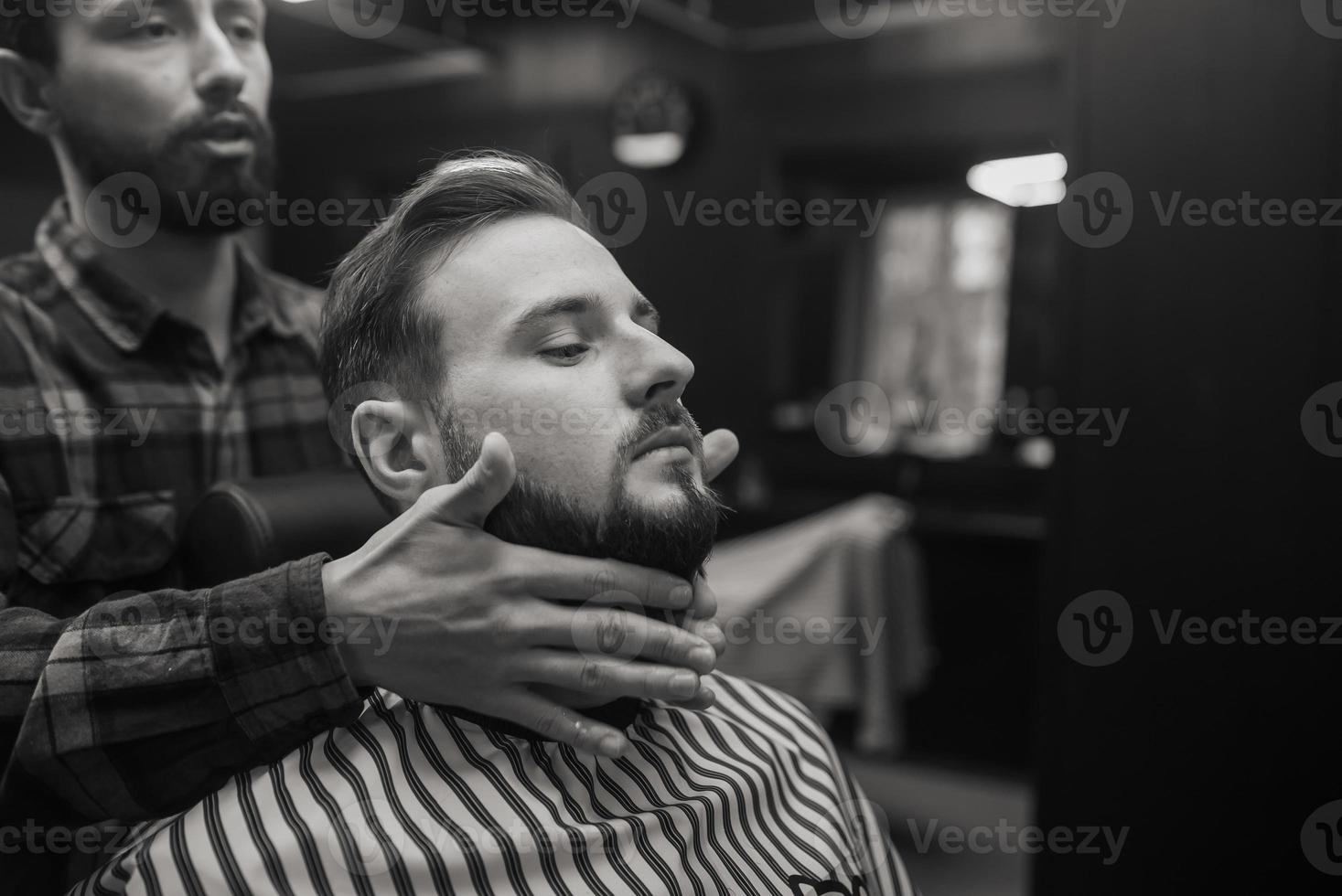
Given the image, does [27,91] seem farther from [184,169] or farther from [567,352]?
[567,352]

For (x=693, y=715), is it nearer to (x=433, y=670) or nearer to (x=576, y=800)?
(x=576, y=800)

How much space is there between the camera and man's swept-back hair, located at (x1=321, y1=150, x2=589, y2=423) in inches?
46.8

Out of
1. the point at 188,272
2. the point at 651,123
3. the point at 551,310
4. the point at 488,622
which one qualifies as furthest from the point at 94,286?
the point at 651,123

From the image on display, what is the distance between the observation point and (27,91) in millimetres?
1288

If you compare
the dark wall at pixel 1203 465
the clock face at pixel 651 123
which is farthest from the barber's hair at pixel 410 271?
the clock face at pixel 651 123

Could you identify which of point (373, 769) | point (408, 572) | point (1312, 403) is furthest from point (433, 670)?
point (1312, 403)

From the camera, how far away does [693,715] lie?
1.40 m

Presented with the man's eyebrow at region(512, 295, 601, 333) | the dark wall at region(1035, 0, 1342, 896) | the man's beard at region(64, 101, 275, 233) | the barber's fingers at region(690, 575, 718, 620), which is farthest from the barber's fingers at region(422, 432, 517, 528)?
the dark wall at region(1035, 0, 1342, 896)

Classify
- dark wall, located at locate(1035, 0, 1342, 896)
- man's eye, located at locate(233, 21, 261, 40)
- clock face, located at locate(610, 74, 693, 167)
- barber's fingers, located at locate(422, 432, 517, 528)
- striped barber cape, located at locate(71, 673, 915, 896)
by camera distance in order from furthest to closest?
1. clock face, located at locate(610, 74, 693, 167)
2. dark wall, located at locate(1035, 0, 1342, 896)
3. man's eye, located at locate(233, 21, 261, 40)
4. striped barber cape, located at locate(71, 673, 915, 896)
5. barber's fingers, located at locate(422, 432, 517, 528)

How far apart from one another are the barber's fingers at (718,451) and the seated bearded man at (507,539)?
0.22 feet

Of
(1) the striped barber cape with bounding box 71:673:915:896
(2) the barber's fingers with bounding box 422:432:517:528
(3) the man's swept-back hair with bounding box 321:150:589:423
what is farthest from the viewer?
(3) the man's swept-back hair with bounding box 321:150:589:423

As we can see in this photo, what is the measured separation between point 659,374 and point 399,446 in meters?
0.30

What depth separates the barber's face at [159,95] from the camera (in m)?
1.25

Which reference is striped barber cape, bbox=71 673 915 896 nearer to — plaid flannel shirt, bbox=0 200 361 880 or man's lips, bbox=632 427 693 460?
plaid flannel shirt, bbox=0 200 361 880
